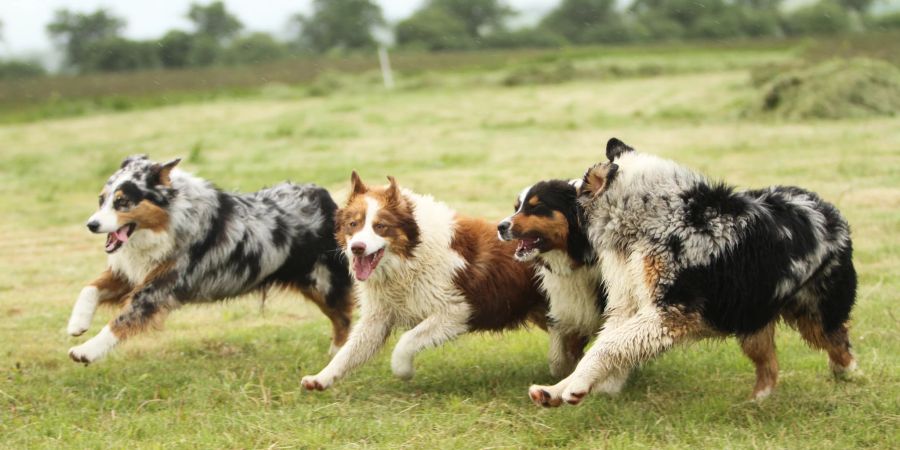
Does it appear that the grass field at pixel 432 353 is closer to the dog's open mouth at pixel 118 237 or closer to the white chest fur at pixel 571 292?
the white chest fur at pixel 571 292

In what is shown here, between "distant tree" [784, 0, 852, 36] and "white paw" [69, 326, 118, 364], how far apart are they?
3469 centimetres

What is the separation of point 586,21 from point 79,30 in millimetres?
20832

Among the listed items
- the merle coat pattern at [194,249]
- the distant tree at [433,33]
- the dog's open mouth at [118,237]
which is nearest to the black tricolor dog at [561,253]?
the merle coat pattern at [194,249]

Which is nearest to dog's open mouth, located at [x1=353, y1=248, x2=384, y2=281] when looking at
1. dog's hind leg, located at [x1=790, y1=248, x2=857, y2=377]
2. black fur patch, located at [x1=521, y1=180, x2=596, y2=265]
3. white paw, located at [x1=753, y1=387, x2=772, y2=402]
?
black fur patch, located at [x1=521, y1=180, x2=596, y2=265]

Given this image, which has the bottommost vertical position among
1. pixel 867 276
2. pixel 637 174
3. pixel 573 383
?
pixel 867 276

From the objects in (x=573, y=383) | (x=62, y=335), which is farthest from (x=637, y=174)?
(x=62, y=335)

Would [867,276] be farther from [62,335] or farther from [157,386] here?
[62,335]

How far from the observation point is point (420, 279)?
266 inches

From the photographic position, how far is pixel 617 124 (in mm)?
21812

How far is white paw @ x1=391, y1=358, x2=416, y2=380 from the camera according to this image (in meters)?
6.53

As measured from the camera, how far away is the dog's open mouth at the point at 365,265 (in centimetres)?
664

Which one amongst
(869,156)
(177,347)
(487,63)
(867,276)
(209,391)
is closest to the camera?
(209,391)

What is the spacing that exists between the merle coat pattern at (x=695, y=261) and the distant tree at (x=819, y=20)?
33509 millimetres

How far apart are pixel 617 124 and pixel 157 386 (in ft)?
53.6
